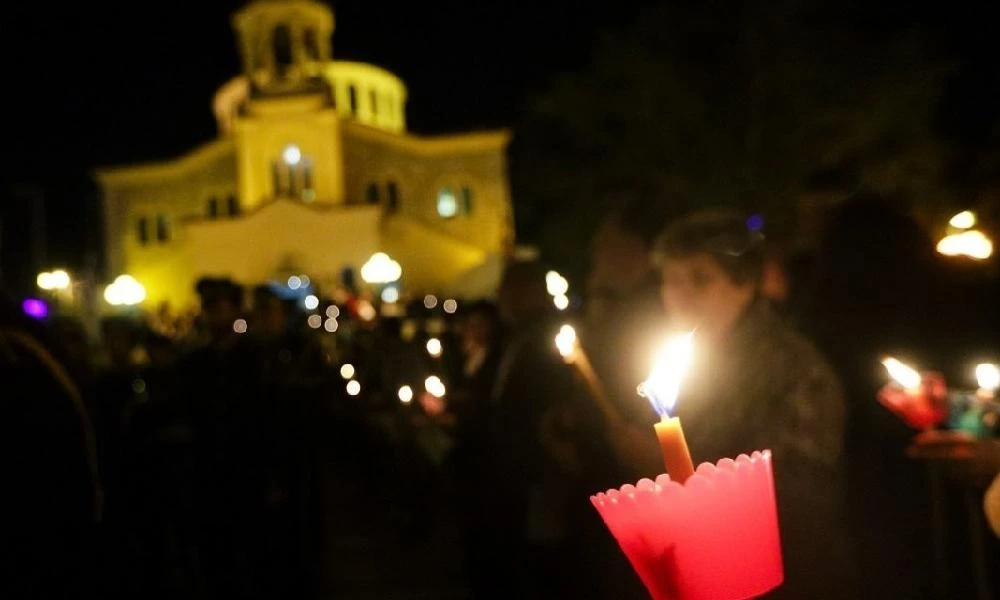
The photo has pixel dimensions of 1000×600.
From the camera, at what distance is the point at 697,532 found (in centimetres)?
105

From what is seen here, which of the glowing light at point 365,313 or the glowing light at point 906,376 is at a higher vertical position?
the glowing light at point 365,313

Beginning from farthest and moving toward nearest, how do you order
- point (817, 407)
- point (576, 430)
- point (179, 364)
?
point (179, 364), point (576, 430), point (817, 407)

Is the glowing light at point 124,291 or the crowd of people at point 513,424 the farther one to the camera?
the glowing light at point 124,291

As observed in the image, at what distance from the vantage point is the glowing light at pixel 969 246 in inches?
129

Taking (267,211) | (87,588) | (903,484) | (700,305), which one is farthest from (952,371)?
(267,211)

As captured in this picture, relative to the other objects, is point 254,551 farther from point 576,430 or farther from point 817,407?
point 817,407

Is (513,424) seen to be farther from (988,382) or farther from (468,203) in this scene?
(468,203)

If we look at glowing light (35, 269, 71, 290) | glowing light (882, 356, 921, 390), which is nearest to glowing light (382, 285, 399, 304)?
glowing light (35, 269, 71, 290)

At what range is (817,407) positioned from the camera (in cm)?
204

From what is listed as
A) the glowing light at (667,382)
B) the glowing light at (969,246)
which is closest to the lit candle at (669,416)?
the glowing light at (667,382)

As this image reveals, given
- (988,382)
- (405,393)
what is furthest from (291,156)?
(988,382)

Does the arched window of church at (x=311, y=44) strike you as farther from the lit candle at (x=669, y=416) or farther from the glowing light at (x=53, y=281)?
the lit candle at (x=669, y=416)

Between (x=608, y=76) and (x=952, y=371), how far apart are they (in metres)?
22.2

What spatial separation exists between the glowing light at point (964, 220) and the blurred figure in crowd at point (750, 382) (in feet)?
5.21
